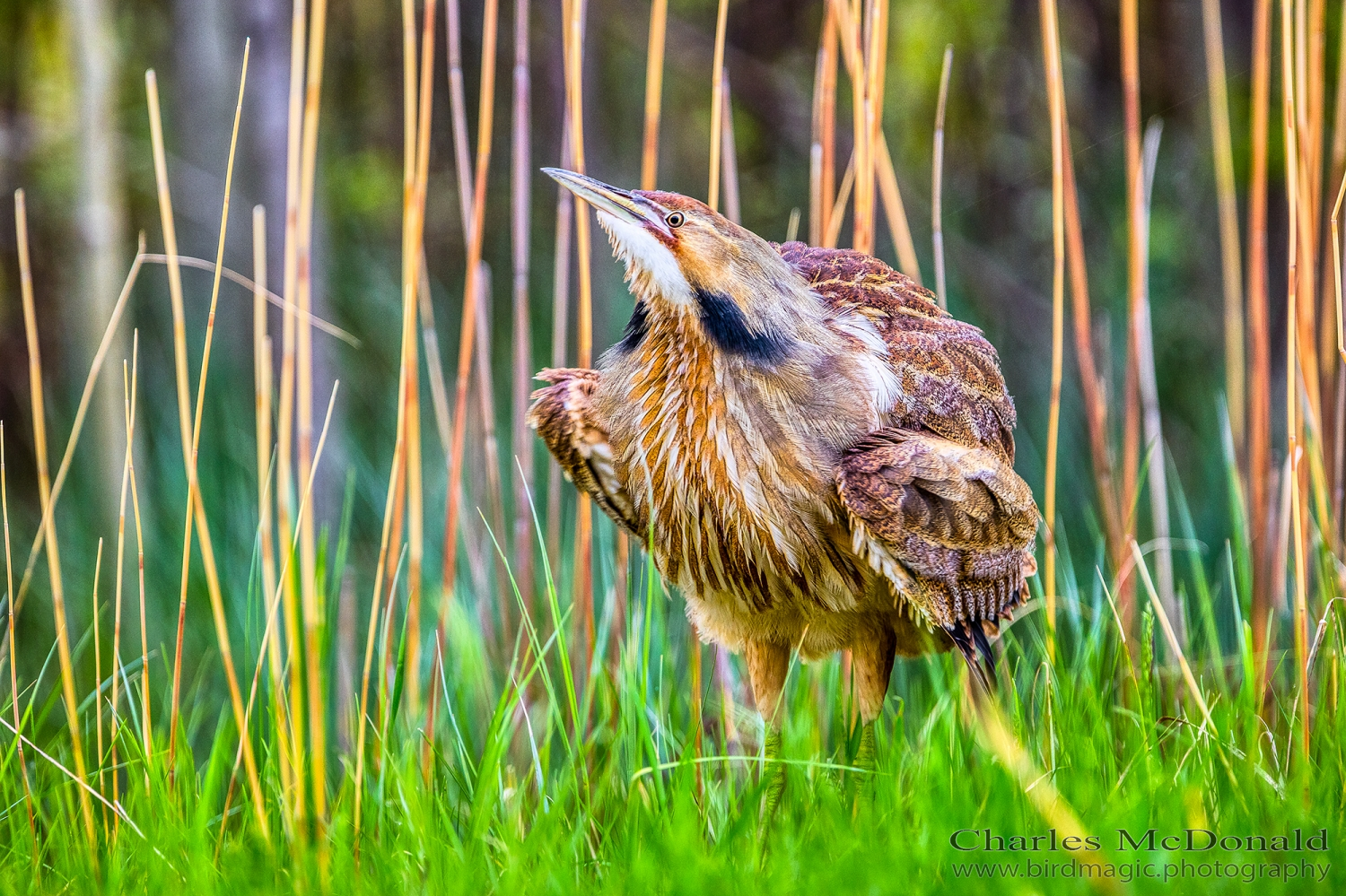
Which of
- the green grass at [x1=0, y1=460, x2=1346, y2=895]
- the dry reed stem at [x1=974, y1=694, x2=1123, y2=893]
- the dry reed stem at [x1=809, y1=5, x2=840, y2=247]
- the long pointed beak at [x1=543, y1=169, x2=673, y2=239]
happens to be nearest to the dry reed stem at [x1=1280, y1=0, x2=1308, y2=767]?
the green grass at [x1=0, y1=460, x2=1346, y2=895]

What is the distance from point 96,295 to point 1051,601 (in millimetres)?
3124

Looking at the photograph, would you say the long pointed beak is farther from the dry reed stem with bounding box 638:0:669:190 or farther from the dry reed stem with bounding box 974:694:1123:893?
the dry reed stem with bounding box 974:694:1123:893

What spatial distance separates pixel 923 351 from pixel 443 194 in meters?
6.60

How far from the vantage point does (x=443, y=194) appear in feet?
27.5

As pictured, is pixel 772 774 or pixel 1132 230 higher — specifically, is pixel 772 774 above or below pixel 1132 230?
below

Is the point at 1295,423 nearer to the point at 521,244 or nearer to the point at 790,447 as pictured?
the point at 790,447

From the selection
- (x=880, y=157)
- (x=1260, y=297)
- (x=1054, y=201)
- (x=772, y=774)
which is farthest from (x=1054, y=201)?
(x=772, y=774)

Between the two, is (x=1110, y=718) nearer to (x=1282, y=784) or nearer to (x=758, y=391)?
(x=1282, y=784)

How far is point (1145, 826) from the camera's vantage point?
178 centimetres

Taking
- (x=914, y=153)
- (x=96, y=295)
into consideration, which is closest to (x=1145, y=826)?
(x=96, y=295)

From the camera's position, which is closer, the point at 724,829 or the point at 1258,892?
the point at 1258,892

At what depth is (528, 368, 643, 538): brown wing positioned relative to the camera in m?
2.30

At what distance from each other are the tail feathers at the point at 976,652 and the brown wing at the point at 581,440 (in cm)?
64

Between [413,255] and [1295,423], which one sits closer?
[413,255]
